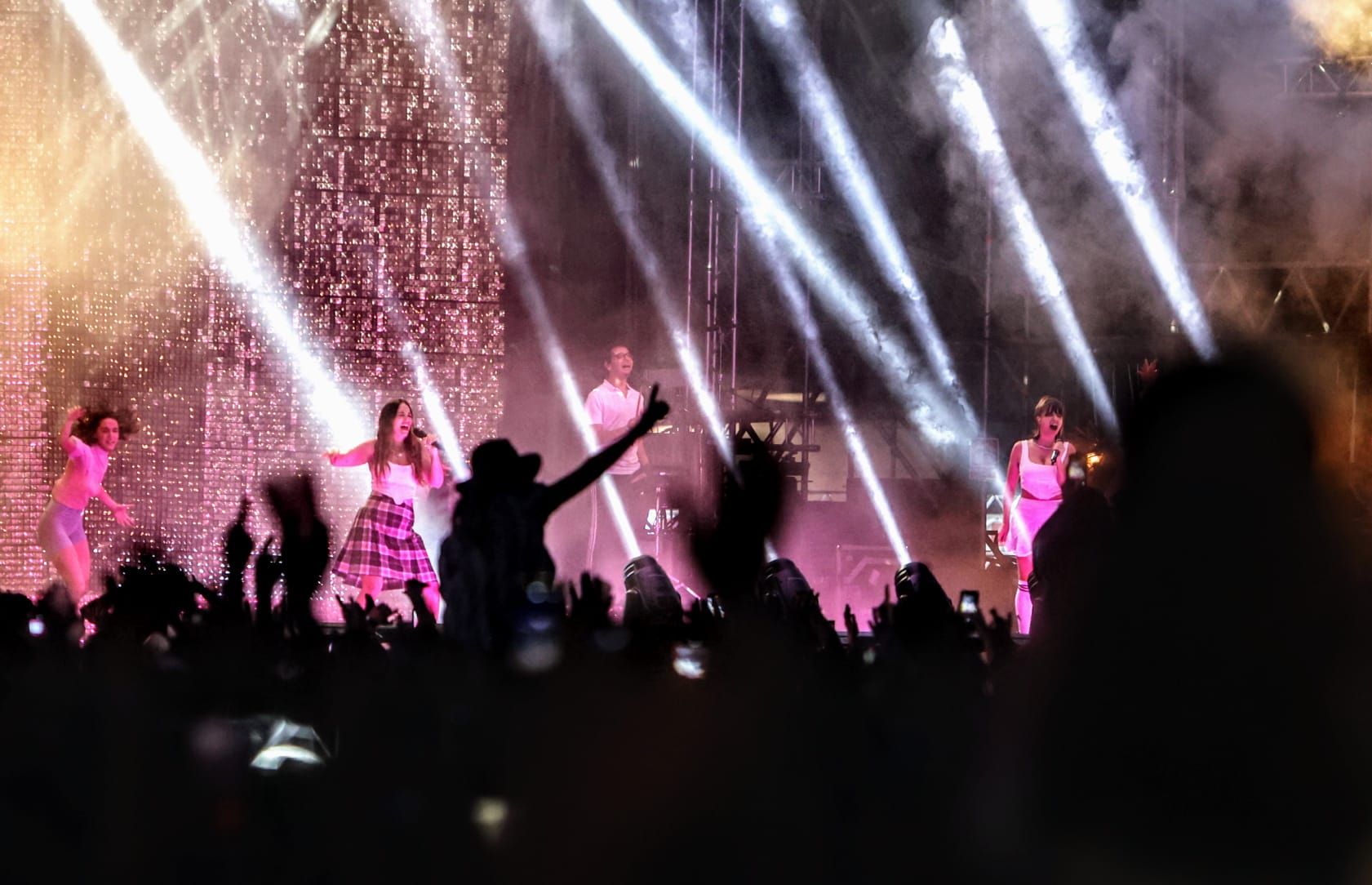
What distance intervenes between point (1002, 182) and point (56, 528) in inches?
211

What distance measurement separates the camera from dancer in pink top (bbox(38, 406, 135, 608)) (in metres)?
5.75

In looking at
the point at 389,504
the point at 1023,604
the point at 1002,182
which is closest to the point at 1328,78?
the point at 1002,182

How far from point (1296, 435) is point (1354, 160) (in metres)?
6.75

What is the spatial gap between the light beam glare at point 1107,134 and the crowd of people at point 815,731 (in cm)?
627

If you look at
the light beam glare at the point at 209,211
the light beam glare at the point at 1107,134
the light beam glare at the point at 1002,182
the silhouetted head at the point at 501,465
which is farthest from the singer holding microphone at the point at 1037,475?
the silhouetted head at the point at 501,465

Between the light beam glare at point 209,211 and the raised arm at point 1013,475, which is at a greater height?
the light beam glare at point 209,211

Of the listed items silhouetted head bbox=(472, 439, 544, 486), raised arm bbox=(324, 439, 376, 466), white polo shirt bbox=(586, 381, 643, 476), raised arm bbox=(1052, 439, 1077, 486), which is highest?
white polo shirt bbox=(586, 381, 643, 476)

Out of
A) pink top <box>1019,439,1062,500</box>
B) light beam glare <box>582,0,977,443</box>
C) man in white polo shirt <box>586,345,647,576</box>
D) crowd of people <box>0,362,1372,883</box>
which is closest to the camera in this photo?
crowd of people <box>0,362,1372,883</box>

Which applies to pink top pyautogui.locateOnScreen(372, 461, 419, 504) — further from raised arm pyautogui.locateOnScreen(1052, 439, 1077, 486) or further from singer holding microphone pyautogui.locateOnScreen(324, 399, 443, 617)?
raised arm pyautogui.locateOnScreen(1052, 439, 1077, 486)

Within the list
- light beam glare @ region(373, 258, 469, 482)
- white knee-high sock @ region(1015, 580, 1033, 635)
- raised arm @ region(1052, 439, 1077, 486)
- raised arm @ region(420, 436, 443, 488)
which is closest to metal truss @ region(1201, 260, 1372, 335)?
raised arm @ region(1052, 439, 1077, 486)

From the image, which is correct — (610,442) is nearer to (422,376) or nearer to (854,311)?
(422,376)

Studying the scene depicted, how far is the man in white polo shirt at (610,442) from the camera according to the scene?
6590 mm

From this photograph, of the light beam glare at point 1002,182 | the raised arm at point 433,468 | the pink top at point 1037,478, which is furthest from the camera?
the light beam glare at point 1002,182

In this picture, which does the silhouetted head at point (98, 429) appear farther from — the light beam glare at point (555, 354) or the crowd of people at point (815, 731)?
the crowd of people at point (815, 731)
